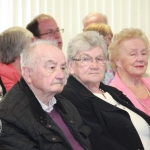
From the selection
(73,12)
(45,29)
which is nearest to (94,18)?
(73,12)

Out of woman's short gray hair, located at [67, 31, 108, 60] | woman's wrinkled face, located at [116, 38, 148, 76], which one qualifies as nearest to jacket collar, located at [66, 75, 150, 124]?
woman's short gray hair, located at [67, 31, 108, 60]

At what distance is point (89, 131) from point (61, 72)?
41 cm

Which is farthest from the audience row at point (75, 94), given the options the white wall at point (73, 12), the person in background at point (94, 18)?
the white wall at point (73, 12)

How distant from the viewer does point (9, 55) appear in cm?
331

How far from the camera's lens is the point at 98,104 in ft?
9.11

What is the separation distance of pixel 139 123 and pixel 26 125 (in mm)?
1096

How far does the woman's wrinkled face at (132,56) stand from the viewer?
11.0 ft

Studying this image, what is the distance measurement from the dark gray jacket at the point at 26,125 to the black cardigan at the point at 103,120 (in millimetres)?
385

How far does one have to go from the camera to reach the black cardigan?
8.43 ft

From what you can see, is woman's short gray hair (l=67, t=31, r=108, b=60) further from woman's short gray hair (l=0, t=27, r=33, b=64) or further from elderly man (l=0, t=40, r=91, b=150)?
woman's short gray hair (l=0, t=27, r=33, b=64)

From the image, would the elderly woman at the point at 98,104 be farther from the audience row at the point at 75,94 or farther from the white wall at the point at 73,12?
the white wall at the point at 73,12

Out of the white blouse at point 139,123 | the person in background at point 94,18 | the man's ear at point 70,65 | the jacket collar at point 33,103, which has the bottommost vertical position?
the white blouse at point 139,123

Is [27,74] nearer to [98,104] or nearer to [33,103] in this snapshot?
[33,103]

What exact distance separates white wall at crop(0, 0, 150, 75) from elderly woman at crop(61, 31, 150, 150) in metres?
1.83
